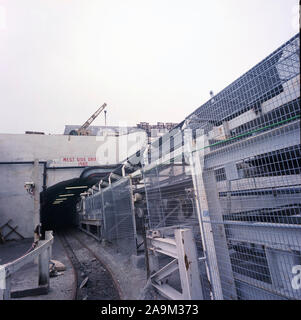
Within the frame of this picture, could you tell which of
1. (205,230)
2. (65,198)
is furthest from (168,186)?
(65,198)

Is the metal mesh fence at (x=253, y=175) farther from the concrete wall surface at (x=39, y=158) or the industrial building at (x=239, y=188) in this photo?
the concrete wall surface at (x=39, y=158)

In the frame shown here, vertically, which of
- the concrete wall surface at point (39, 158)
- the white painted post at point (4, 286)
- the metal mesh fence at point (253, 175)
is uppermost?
the concrete wall surface at point (39, 158)

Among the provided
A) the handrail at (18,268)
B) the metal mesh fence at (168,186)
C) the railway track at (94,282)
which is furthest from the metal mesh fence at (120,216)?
the handrail at (18,268)

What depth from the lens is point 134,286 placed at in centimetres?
409

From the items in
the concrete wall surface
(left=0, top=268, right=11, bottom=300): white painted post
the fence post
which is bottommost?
the fence post

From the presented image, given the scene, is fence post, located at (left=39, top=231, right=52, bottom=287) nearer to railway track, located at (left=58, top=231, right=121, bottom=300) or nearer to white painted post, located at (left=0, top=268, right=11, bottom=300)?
railway track, located at (left=58, top=231, right=121, bottom=300)

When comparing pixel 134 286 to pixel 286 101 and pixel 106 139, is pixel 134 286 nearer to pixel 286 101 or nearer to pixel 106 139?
pixel 286 101

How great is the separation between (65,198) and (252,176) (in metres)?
25.6

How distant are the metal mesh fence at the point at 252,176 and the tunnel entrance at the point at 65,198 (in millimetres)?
14002

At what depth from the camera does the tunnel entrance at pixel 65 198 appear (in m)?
16.0

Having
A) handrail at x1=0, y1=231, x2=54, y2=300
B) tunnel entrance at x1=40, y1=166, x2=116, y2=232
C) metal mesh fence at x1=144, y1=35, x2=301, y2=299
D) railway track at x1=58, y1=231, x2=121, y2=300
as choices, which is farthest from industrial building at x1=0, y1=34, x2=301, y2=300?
tunnel entrance at x1=40, y1=166, x2=116, y2=232

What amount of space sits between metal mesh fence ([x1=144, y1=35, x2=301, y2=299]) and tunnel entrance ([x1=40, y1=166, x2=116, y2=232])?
14002 mm

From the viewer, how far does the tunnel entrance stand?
52.6 feet

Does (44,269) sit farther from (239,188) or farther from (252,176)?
(252,176)
